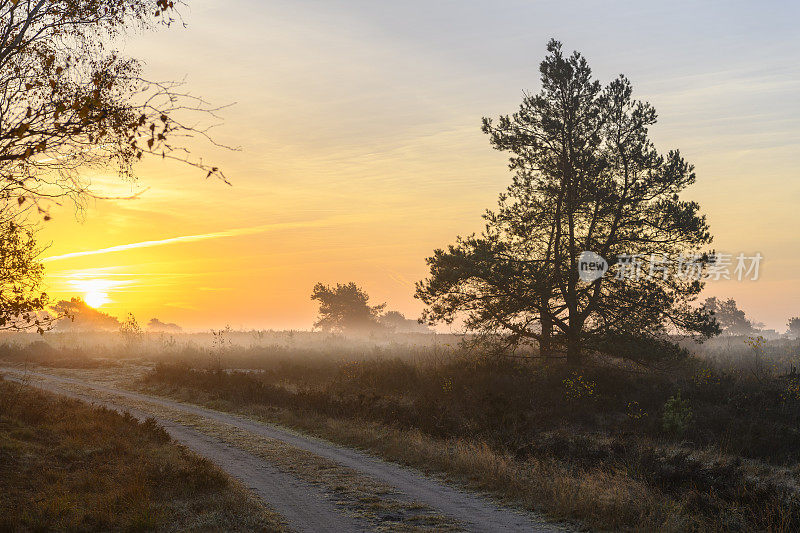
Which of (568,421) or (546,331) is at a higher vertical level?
(546,331)

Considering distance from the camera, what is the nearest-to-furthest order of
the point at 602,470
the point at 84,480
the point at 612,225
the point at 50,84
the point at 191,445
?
the point at 50,84 → the point at 84,480 → the point at 602,470 → the point at 191,445 → the point at 612,225

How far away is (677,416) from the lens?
1947 centimetres

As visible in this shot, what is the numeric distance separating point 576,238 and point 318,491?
58.0 ft

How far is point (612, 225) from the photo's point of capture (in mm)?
24969

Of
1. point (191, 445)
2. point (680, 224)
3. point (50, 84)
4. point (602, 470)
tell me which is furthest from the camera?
point (680, 224)

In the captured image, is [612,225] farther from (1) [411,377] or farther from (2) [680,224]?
(1) [411,377]

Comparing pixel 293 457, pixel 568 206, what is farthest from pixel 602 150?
pixel 293 457

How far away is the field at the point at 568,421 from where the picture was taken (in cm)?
1100

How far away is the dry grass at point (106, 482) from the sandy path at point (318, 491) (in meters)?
0.64

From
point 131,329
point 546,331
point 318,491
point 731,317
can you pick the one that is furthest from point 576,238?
point 731,317

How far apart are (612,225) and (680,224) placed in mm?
2682

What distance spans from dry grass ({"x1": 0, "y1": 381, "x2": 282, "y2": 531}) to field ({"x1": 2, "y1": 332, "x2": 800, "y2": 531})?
16.2 feet

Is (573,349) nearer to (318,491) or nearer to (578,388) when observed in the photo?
(578,388)

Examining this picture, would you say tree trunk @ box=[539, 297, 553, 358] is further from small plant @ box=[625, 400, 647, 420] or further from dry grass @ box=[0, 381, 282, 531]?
dry grass @ box=[0, 381, 282, 531]
